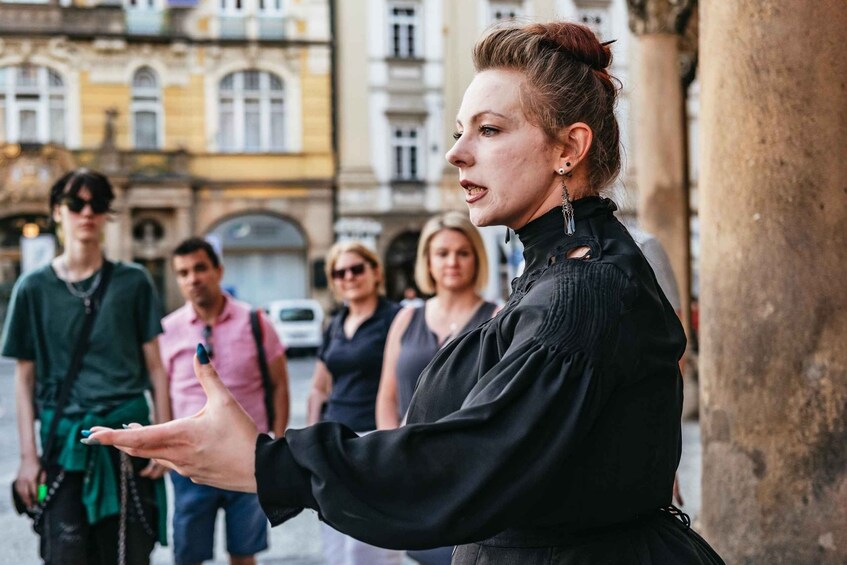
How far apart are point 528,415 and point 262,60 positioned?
1142 inches

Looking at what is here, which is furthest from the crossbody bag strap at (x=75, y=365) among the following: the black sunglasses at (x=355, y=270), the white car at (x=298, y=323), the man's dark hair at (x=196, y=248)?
the white car at (x=298, y=323)

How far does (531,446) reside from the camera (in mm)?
1518

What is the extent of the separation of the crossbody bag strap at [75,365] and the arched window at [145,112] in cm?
2574

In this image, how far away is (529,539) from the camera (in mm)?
1695

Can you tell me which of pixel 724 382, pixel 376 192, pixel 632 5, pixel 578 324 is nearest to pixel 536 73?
pixel 578 324

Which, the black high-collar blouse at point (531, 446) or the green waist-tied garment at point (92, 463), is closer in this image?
the black high-collar blouse at point (531, 446)

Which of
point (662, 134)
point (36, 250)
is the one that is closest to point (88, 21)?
point (36, 250)

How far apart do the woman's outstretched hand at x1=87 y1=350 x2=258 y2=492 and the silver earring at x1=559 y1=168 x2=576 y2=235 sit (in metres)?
0.63

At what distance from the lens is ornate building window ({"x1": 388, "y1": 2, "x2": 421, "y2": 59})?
99.1ft

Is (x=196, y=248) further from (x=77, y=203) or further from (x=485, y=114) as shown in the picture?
(x=485, y=114)

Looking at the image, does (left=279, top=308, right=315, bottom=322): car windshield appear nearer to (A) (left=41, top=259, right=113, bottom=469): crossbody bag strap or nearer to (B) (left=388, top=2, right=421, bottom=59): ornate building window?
(B) (left=388, top=2, right=421, bottom=59): ornate building window

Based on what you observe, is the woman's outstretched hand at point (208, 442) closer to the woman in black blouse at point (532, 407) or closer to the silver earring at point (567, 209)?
the woman in black blouse at point (532, 407)

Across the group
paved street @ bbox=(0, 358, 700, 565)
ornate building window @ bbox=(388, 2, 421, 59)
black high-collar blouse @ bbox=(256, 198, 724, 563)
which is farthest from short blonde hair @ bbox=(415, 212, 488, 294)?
ornate building window @ bbox=(388, 2, 421, 59)

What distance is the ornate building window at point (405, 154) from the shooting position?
3011cm
